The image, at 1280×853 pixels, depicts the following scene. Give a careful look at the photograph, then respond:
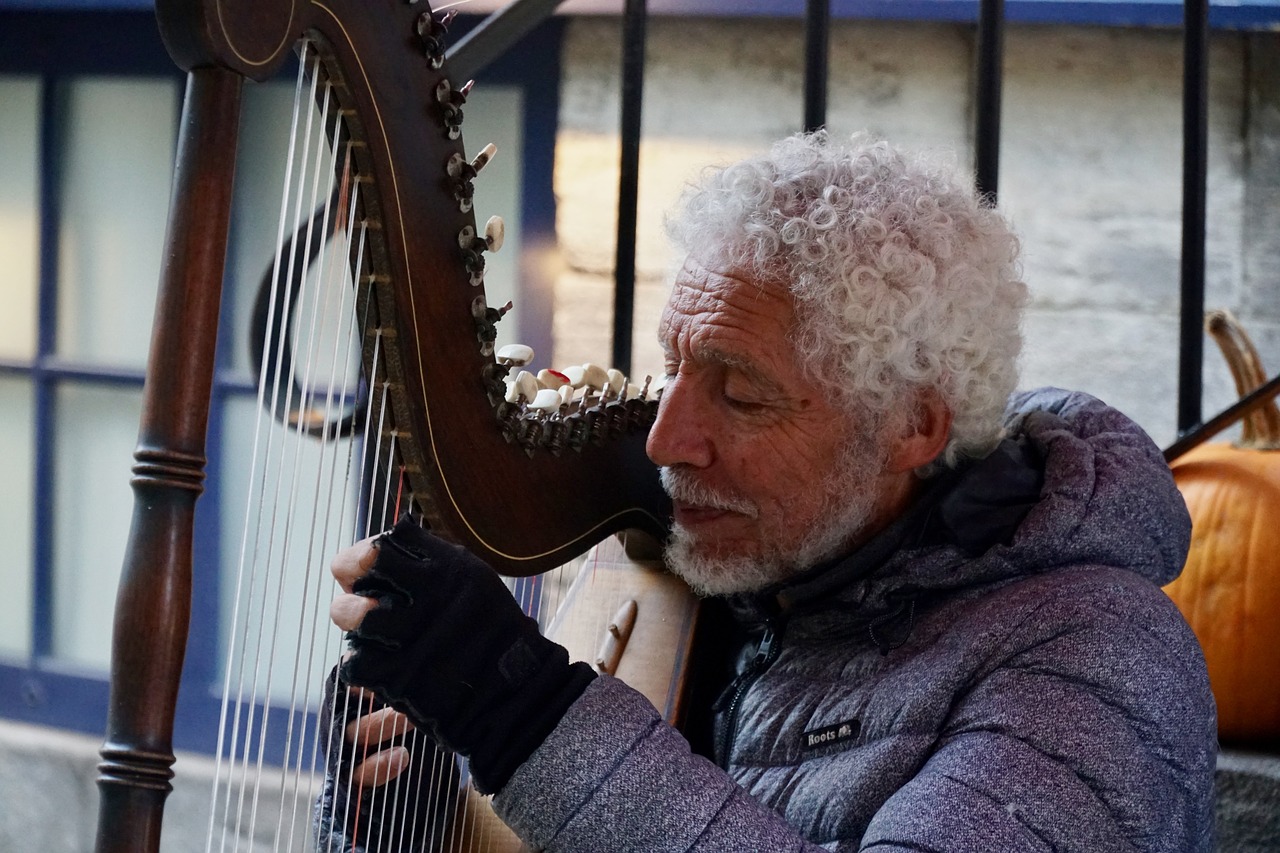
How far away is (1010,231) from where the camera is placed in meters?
1.51

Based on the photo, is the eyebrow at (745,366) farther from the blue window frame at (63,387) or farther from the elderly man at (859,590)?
the blue window frame at (63,387)

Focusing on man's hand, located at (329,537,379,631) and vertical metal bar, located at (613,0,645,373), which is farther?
vertical metal bar, located at (613,0,645,373)

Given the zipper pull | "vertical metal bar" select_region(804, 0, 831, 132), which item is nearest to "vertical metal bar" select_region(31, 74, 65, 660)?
"vertical metal bar" select_region(804, 0, 831, 132)

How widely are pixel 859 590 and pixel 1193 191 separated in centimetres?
82

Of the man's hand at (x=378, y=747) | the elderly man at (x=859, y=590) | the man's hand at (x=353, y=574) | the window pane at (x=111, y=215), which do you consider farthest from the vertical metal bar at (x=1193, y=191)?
the window pane at (x=111, y=215)

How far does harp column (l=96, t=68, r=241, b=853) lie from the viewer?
0.65m

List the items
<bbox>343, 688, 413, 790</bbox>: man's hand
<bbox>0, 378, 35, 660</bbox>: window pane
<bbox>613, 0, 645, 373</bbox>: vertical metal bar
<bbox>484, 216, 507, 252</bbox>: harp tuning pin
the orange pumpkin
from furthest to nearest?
<bbox>0, 378, 35, 660</bbox>: window pane, <bbox>613, 0, 645, 373</bbox>: vertical metal bar, the orange pumpkin, <bbox>343, 688, 413, 790</bbox>: man's hand, <bbox>484, 216, 507, 252</bbox>: harp tuning pin

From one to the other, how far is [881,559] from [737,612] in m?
0.22

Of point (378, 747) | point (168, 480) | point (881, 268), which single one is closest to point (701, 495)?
point (881, 268)

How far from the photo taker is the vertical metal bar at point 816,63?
5.77ft

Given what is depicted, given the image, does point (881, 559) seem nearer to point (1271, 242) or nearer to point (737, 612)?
point (737, 612)

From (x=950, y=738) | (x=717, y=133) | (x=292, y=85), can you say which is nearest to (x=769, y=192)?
(x=950, y=738)

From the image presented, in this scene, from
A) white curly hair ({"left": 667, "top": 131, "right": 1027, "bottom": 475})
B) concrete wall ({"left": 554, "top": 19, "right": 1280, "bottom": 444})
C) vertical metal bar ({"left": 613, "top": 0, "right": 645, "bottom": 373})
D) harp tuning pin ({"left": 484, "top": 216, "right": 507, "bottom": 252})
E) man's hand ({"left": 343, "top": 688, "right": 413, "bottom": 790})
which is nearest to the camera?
harp tuning pin ({"left": 484, "top": 216, "right": 507, "bottom": 252})

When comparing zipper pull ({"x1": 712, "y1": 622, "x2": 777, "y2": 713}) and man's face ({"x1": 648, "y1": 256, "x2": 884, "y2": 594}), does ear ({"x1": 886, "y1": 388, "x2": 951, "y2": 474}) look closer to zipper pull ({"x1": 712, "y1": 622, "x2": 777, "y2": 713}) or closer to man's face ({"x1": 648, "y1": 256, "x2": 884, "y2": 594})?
man's face ({"x1": 648, "y1": 256, "x2": 884, "y2": 594})
